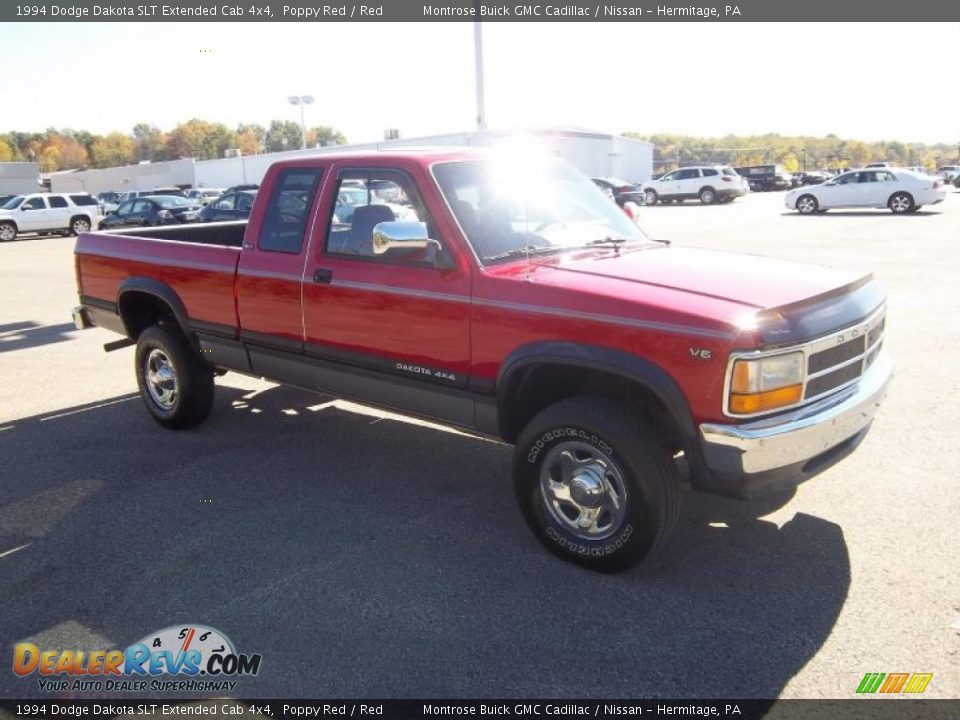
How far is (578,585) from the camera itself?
3.76 metres

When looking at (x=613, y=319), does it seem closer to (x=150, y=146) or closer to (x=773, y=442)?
(x=773, y=442)

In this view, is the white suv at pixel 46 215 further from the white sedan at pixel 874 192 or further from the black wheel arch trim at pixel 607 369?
the black wheel arch trim at pixel 607 369

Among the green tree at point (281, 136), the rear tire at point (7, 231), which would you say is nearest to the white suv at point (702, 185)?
the rear tire at point (7, 231)

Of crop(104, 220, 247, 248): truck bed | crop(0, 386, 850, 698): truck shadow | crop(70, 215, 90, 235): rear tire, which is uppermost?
crop(104, 220, 247, 248): truck bed

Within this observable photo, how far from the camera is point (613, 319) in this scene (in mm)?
3615

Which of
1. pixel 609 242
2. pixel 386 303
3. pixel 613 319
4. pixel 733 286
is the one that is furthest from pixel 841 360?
pixel 386 303

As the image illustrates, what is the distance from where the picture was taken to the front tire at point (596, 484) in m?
3.58

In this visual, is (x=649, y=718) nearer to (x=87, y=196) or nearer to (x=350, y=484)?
(x=350, y=484)

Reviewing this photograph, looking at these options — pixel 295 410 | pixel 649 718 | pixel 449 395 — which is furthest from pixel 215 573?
pixel 295 410

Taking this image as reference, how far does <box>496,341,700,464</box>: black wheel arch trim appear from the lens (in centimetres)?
346

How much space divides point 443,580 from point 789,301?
2087 mm

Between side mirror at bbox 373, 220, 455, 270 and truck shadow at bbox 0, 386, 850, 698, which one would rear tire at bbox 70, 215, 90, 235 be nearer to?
truck shadow at bbox 0, 386, 850, 698

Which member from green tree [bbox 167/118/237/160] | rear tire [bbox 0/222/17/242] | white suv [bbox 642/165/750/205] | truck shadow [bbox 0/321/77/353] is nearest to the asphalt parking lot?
truck shadow [bbox 0/321/77/353]

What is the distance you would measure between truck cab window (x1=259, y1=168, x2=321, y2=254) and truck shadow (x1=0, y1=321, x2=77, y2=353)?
5.89 metres
